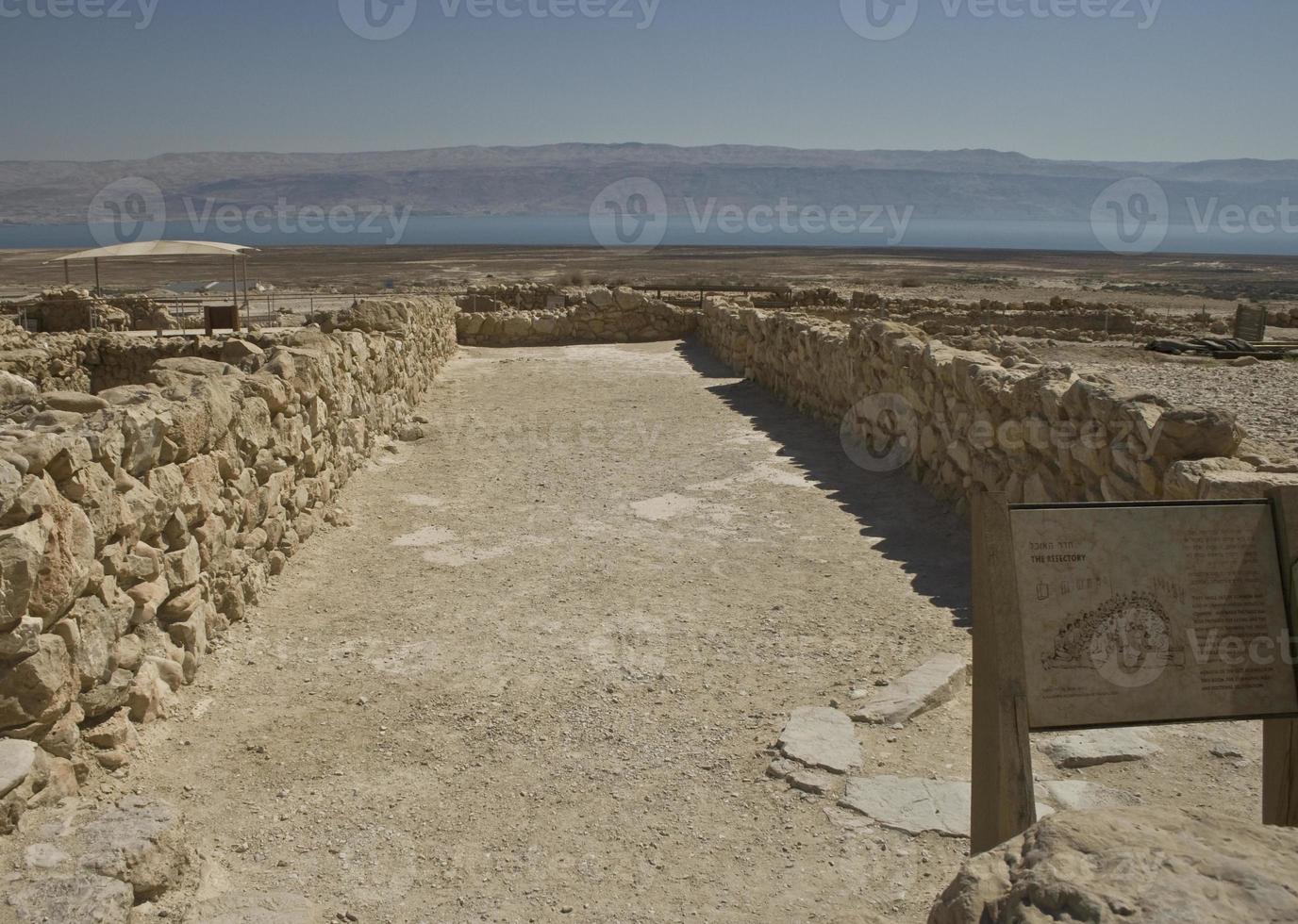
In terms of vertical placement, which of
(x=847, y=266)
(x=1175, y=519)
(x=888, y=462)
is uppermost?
(x=847, y=266)

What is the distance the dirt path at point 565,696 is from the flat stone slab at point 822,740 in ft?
0.30

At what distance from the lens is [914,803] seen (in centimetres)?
379

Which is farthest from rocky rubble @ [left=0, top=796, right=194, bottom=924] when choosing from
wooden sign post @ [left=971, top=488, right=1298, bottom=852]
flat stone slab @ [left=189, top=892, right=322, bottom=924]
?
wooden sign post @ [left=971, top=488, right=1298, bottom=852]

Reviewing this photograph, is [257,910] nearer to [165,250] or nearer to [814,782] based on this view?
[814,782]

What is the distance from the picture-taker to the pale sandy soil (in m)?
3.40

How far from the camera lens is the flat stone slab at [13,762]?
3162mm

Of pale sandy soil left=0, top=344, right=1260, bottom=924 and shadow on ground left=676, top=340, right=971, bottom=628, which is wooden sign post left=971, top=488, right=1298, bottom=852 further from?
shadow on ground left=676, top=340, right=971, bottom=628

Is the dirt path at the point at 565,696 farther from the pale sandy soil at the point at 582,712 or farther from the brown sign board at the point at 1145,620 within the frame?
the brown sign board at the point at 1145,620

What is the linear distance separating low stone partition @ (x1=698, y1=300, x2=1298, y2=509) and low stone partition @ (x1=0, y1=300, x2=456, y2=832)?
4.39 m

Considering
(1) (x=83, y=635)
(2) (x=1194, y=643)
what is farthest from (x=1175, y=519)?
(1) (x=83, y=635)

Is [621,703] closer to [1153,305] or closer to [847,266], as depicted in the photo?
[1153,305]

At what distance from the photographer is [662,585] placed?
6180 millimetres

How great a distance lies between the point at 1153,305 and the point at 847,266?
123 feet

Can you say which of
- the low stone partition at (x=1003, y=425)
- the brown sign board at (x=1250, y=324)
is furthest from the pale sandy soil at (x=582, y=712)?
the brown sign board at (x=1250, y=324)
